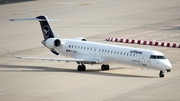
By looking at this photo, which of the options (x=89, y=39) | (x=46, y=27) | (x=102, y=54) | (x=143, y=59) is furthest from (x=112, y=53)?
(x=89, y=39)

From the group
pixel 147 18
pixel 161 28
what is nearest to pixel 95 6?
pixel 147 18

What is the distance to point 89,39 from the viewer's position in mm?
68375

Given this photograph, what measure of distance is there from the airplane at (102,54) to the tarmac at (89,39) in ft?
2.74

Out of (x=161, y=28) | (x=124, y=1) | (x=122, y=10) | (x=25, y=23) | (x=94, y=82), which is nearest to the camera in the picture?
(x=94, y=82)

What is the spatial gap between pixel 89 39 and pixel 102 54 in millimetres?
18265

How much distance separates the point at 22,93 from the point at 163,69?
10.00 meters

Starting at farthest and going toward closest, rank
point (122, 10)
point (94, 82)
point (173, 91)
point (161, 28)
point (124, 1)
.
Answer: point (124, 1) → point (122, 10) → point (161, 28) → point (94, 82) → point (173, 91)

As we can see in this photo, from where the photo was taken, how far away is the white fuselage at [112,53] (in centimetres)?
4712

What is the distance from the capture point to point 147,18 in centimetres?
8325

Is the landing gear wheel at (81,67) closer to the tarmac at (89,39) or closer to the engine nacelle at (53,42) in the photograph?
the tarmac at (89,39)

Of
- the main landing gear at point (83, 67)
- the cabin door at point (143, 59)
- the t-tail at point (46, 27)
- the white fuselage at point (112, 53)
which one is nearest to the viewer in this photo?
the white fuselage at point (112, 53)

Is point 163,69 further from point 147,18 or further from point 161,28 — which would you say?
point 147,18

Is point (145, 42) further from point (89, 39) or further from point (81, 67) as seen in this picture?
point (81, 67)

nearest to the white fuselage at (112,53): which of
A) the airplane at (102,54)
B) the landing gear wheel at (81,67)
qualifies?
the airplane at (102,54)
